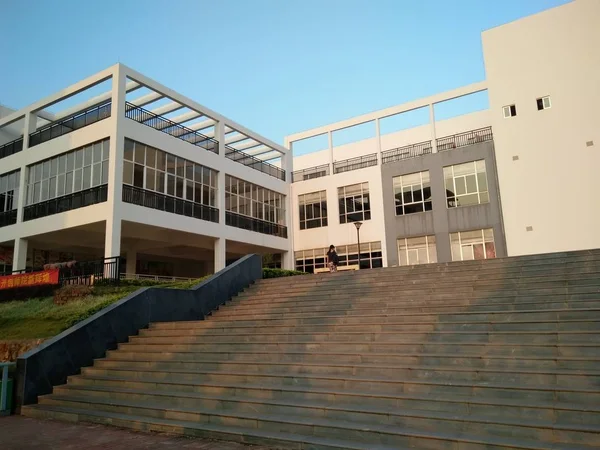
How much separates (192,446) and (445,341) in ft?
12.8

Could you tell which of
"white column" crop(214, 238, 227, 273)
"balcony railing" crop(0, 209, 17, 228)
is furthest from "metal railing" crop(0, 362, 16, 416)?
"balcony railing" crop(0, 209, 17, 228)

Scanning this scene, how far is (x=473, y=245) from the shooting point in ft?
78.3

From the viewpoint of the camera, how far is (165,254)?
28.9m

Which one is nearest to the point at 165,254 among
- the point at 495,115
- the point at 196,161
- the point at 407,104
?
the point at 196,161

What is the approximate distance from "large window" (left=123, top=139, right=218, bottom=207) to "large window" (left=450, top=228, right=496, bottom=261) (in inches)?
490

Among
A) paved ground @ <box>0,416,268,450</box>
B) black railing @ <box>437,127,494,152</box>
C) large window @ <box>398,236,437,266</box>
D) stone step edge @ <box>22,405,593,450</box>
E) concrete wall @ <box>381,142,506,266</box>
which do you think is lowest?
paved ground @ <box>0,416,268,450</box>

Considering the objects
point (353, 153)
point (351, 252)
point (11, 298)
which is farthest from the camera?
point (353, 153)

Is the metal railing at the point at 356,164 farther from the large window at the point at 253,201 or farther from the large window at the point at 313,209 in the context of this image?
the large window at the point at 253,201

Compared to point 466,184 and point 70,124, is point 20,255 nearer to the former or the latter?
point 70,124

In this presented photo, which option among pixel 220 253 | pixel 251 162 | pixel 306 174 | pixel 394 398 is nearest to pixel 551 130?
pixel 306 174

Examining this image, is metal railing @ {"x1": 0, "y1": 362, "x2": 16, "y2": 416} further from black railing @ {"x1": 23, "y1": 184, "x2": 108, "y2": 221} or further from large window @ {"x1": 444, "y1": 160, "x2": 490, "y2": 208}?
large window @ {"x1": 444, "y1": 160, "x2": 490, "y2": 208}

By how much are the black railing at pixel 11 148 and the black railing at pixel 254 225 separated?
10.8 meters

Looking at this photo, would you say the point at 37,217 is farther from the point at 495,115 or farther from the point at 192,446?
the point at 495,115

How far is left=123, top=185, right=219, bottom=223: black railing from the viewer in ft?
64.4
